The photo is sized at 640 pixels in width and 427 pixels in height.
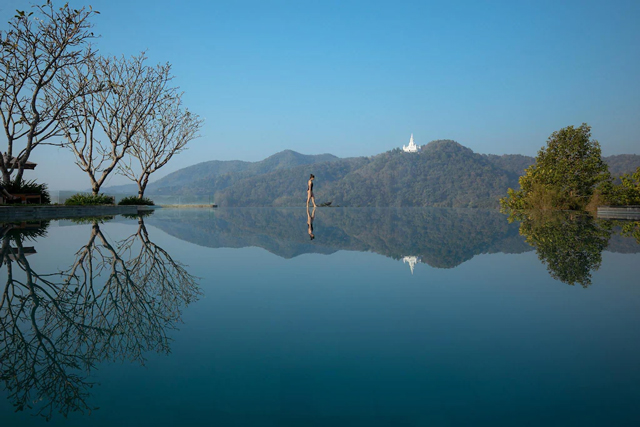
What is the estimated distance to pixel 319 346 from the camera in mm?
2477

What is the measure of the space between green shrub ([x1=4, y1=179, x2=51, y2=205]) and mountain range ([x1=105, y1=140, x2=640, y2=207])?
136ft

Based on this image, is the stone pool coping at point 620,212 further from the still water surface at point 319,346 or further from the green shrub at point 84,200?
the green shrub at point 84,200

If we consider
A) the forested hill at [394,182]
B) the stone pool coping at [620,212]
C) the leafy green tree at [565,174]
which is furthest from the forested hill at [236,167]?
the stone pool coping at [620,212]

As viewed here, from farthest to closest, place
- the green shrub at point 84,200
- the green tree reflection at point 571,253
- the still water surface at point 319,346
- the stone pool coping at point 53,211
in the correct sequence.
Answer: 1. the green shrub at point 84,200
2. the stone pool coping at point 53,211
3. the green tree reflection at point 571,253
4. the still water surface at point 319,346

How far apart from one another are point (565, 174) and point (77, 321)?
28579mm

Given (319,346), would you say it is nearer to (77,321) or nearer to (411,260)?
(77,321)

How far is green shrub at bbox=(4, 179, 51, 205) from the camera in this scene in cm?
1740

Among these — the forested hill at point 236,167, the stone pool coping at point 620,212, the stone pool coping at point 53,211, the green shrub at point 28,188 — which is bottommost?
the stone pool coping at point 620,212

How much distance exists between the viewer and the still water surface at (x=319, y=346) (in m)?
1.79

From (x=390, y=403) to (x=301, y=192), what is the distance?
7572cm

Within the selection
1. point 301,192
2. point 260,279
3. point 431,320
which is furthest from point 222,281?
point 301,192

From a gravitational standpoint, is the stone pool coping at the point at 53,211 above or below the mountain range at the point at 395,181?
below

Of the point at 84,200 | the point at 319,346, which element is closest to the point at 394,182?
the point at 84,200

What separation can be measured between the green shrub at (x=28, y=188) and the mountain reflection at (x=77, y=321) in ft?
48.2
